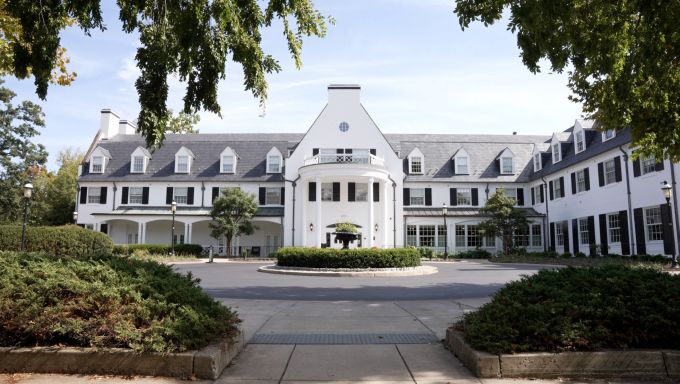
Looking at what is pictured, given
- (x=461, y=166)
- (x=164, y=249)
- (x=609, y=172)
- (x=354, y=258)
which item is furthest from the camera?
(x=461, y=166)

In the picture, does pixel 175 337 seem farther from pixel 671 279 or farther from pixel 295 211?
pixel 295 211

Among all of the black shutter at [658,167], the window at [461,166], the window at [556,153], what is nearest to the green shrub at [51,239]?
the black shutter at [658,167]

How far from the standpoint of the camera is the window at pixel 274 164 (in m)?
38.7

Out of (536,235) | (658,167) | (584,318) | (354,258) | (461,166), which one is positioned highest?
(461,166)

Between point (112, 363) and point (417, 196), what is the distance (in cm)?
3419

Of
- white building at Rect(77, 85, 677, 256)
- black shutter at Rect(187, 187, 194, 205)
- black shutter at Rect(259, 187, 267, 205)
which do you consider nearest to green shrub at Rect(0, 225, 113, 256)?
white building at Rect(77, 85, 677, 256)

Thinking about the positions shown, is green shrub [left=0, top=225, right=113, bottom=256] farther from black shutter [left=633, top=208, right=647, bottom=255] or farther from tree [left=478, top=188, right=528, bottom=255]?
black shutter [left=633, top=208, right=647, bottom=255]

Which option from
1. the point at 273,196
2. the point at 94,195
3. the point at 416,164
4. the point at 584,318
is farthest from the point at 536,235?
the point at 94,195

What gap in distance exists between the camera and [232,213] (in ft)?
111

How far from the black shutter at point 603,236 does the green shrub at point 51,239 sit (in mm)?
26381

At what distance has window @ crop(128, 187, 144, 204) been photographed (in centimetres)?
3844

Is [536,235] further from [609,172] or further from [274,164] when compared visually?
[274,164]

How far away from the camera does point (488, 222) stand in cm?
3294

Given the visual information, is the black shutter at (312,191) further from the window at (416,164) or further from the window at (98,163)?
the window at (98,163)
